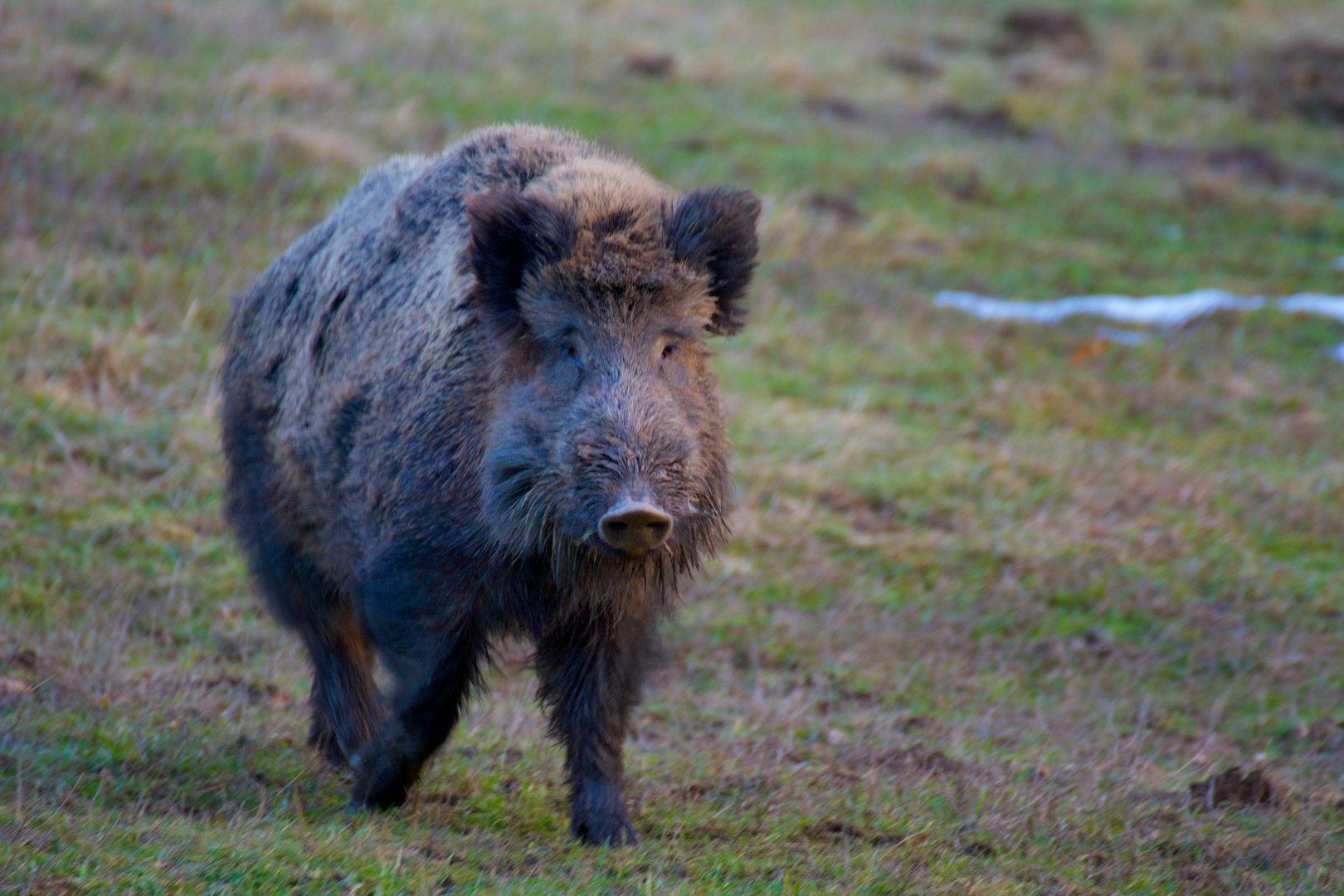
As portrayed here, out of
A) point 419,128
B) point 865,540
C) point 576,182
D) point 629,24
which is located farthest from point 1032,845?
point 629,24

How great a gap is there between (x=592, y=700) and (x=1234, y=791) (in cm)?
236

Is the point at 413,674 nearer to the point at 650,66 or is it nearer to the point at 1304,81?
the point at 650,66

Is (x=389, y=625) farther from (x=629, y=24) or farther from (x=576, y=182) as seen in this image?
(x=629, y=24)

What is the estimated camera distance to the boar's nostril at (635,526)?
3.66 metres

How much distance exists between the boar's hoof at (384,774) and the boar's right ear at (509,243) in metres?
1.34

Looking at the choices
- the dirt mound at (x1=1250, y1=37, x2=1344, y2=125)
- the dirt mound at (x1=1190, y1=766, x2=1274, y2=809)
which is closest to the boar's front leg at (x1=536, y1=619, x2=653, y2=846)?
the dirt mound at (x1=1190, y1=766, x2=1274, y2=809)

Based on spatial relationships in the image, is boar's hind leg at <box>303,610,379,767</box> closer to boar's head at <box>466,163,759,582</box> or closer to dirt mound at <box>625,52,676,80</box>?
boar's head at <box>466,163,759,582</box>

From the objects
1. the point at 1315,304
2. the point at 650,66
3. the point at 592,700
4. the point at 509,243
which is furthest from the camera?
the point at 650,66

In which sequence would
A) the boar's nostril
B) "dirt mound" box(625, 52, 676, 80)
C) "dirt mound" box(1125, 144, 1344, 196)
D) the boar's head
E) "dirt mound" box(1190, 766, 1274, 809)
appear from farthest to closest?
"dirt mound" box(625, 52, 676, 80) < "dirt mound" box(1125, 144, 1344, 196) < "dirt mound" box(1190, 766, 1274, 809) < the boar's head < the boar's nostril

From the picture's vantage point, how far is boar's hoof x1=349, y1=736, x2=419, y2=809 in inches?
177

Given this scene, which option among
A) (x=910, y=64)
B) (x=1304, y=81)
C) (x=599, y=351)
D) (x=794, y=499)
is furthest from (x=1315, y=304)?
(x=599, y=351)

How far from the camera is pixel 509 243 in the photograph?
429 cm

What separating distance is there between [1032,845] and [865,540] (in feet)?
9.95

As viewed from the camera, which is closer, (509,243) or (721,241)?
(509,243)
